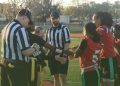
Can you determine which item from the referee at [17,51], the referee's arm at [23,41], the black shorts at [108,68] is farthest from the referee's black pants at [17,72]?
the black shorts at [108,68]

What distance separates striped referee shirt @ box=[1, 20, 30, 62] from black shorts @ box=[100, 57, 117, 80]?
2101mm

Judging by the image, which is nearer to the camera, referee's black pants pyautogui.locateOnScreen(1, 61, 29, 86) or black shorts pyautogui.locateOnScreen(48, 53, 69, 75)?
referee's black pants pyautogui.locateOnScreen(1, 61, 29, 86)

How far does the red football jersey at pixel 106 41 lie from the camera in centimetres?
856

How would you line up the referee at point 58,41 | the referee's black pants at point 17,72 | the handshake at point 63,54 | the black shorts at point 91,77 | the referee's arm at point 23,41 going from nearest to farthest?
1. the referee's arm at point 23,41
2. the referee's black pants at point 17,72
3. the black shorts at point 91,77
4. the handshake at point 63,54
5. the referee at point 58,41

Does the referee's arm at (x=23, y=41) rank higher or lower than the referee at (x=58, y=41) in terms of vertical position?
higher

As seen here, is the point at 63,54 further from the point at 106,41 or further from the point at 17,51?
the point at 17,51

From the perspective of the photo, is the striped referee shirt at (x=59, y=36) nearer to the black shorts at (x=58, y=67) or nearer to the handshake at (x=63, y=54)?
the black shorts at (x=58, y=67)

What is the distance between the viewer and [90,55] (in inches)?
327

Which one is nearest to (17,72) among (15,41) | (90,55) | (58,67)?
(15,41)

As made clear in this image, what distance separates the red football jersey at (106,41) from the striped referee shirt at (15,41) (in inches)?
74.6

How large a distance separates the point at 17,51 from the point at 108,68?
7.59ft

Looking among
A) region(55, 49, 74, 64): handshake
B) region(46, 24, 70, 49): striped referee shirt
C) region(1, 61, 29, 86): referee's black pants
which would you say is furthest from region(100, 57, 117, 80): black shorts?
region(1, 61, 29, 86): referee's black pants

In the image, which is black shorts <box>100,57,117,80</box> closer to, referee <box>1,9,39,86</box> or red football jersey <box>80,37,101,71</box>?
red football jersey <box>80,37,101,71</box>

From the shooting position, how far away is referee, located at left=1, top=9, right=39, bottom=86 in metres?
7.22
